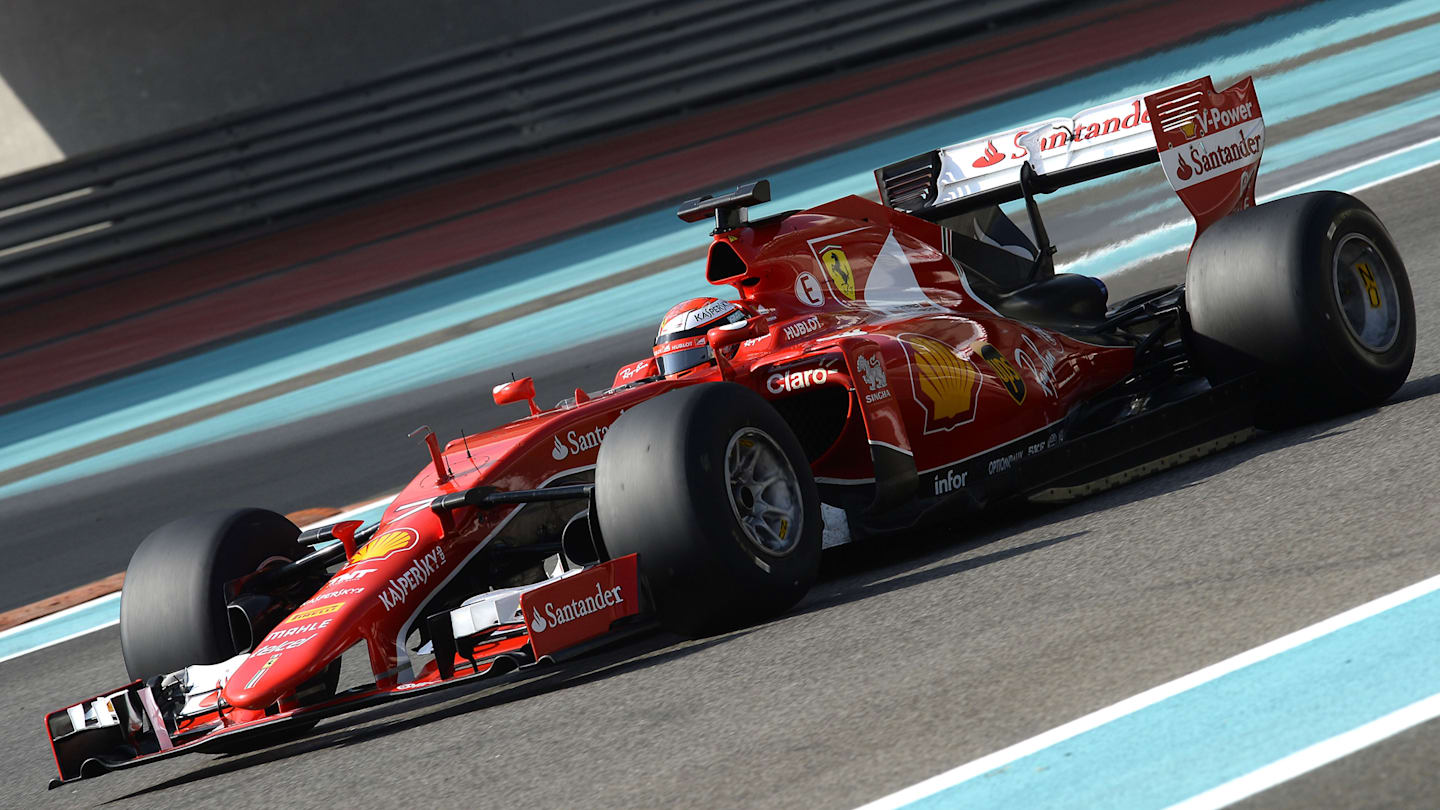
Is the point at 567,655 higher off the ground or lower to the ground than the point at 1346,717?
higher

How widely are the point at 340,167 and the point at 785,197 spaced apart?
662cm

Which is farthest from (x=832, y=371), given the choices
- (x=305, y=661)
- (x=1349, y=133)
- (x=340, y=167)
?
(x=340, y=167)

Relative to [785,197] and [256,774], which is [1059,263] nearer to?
[785,197]

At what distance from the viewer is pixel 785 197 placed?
16656 millimetres

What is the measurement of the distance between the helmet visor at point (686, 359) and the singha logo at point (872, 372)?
0.69 metres

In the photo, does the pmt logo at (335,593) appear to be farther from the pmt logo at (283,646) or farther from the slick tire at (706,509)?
the slick tire at (706,509)

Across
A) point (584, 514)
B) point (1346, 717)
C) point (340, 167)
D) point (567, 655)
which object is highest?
point (340, 167)

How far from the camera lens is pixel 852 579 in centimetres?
645

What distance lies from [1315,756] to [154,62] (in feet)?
70.5

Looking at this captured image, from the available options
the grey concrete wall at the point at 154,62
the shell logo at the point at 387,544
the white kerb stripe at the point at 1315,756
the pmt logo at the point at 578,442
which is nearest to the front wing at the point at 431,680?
the shell logo at the point at 387,544

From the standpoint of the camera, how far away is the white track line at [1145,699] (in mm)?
3979

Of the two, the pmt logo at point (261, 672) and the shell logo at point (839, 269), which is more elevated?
the shell logo at point (839, 269)

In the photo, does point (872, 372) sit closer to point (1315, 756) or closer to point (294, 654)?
point (294, 654)

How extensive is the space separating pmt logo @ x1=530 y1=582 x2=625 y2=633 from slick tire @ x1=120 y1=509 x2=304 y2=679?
58.2 inches
